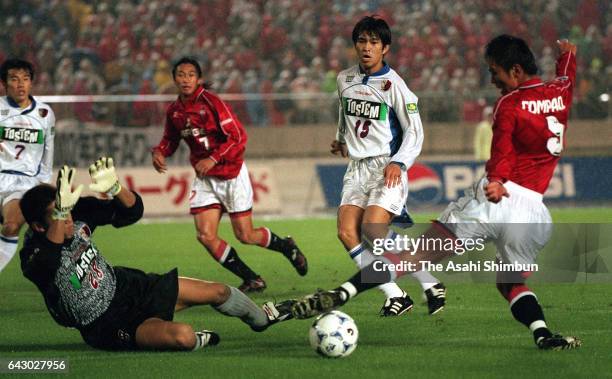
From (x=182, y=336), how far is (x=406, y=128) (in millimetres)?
2738

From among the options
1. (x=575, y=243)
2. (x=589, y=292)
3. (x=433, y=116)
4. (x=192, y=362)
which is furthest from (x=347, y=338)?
(x=433, y=116)

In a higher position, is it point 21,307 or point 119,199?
point 119,199

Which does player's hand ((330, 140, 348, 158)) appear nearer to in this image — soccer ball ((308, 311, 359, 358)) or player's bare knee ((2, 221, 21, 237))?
soccer ball ((308, 311, 359, 358))

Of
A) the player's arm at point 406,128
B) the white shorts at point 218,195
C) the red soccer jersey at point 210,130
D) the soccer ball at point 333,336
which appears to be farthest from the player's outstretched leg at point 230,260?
the soccer ball at point 333,336

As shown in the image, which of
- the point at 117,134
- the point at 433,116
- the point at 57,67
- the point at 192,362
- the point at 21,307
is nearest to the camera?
the point at 192,362

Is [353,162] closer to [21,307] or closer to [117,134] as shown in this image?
[21,307]

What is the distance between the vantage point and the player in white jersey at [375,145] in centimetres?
850

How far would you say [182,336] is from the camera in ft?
22.8

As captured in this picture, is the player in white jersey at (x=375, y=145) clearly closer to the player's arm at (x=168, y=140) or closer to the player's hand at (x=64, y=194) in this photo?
the player's arm at (x=168, y=140)

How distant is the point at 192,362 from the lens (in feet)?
22.4

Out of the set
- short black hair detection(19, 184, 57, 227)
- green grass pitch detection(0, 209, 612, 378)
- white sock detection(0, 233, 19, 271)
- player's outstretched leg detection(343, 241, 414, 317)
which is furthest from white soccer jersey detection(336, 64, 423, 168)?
white sock detection(0, 233, 19, 271)

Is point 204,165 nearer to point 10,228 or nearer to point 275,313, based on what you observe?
point 10,228

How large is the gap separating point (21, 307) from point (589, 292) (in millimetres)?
5174

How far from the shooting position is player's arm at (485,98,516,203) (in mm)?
6828
